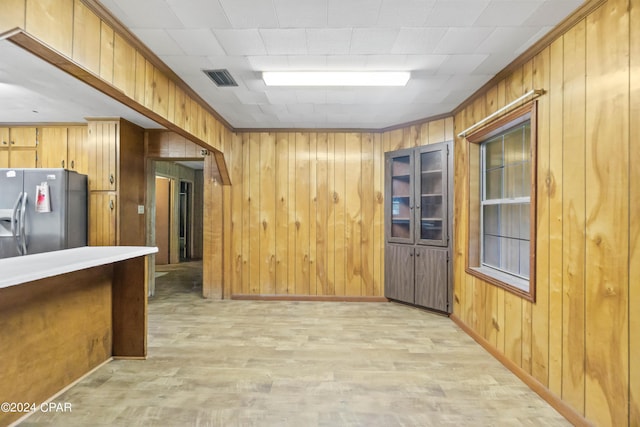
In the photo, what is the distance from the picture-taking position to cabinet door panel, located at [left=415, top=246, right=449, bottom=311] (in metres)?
3.76

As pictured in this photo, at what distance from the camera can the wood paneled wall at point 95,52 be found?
1.40 metres

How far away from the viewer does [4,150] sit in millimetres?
4285

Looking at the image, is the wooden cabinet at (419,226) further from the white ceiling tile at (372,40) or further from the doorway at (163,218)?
the doorway at (163,218)

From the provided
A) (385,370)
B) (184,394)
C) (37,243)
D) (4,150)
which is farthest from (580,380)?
(4,150)

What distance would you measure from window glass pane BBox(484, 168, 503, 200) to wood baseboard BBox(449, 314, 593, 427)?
1.40 m

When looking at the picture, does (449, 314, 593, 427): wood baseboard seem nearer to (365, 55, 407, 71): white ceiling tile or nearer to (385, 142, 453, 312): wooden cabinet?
(385, 142, 453, 312): wooden cabinet

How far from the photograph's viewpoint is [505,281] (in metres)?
2.69

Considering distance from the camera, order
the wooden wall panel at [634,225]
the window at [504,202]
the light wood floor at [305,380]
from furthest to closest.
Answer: the window at [504,202] → the light wood floor at [305,380] → the wooden wall panel at [634,225]

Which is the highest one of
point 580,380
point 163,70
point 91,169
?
point 163,70

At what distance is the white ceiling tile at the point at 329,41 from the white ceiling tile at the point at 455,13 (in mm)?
526

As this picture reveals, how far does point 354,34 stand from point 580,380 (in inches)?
101

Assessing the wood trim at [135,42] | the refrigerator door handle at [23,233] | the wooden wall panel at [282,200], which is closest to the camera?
the wood trim at [135,42]

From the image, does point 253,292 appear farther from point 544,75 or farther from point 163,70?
point 544,75

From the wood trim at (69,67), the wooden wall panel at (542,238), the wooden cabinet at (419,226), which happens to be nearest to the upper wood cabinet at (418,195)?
the wooden cabinet at (419,226)
